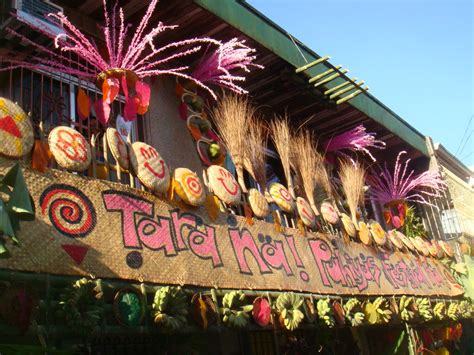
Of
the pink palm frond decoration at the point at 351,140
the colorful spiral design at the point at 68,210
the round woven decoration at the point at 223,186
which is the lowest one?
the colorful spiral design at the point at 68,210

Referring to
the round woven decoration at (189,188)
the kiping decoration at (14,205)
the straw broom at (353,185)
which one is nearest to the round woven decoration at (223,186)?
the round woven decoration at (189,188)

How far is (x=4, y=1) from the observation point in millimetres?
3633

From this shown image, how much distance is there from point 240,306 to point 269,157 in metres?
3.28

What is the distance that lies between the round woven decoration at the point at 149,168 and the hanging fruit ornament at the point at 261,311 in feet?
3.25

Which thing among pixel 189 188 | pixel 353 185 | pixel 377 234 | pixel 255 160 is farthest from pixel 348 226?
pixel 189 188

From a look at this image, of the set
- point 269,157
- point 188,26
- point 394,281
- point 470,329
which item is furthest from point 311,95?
point 470,329

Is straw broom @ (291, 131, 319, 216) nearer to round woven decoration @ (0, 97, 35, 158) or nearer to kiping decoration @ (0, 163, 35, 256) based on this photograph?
round woven decoration @ (0, 97, 35, 158)

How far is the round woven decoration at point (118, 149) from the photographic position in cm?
321

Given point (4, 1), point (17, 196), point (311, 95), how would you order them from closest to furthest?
point (17, 196) → point (4, 1) → point (311, 95)

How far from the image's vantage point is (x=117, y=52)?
4.51 meters

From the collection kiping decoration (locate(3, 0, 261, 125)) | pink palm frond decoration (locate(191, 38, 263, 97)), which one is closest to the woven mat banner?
kiping decoration (locate(3, 0, 261, 125))

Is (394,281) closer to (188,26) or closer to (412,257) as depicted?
(412,257)

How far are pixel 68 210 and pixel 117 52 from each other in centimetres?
218

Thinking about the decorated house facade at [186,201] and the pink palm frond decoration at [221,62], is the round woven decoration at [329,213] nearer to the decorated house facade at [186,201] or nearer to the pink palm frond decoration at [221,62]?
the decorated house facade at [186,201]
